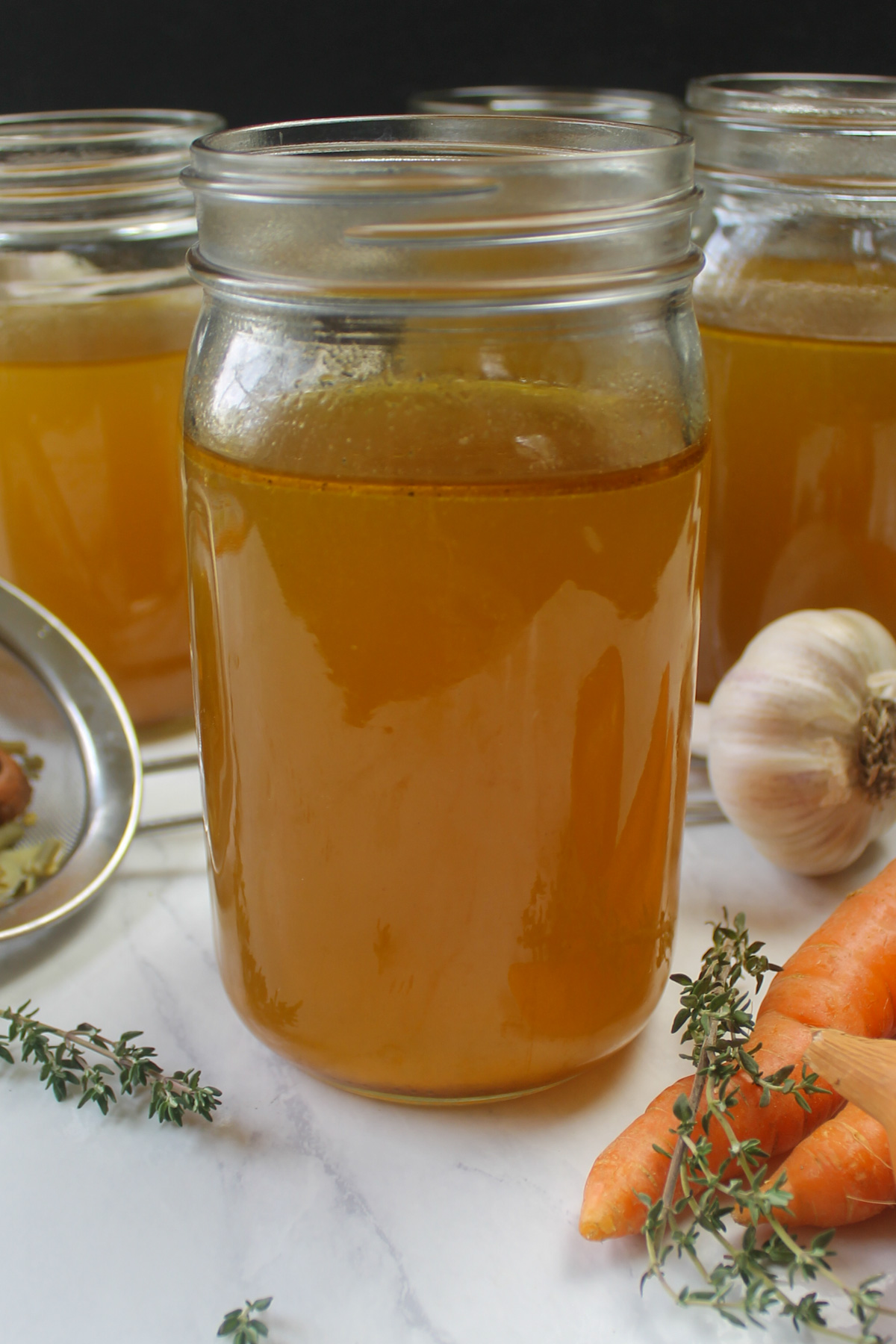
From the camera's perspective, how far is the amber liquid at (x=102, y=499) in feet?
3.16

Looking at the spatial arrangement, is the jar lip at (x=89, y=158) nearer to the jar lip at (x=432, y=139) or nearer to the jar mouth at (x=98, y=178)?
the jar mouth at (x=98, y=178)

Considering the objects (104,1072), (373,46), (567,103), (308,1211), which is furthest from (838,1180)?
(373,46)

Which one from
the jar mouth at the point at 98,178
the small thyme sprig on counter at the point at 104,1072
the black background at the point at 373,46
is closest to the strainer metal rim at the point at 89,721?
the small thyme sprig on counter at the point at 104,1072

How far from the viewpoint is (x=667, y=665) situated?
0.65m

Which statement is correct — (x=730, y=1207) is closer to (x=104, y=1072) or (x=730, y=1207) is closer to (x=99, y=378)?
(x=104, y=1072)

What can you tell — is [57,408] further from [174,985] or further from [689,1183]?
[689,1183]

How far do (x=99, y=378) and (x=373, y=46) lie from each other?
77 centimetres

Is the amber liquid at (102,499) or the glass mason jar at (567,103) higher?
the glass mason jar at (567,103)

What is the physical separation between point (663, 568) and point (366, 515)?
155 mm

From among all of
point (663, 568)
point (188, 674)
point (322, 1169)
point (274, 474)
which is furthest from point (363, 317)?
point (188, 674)

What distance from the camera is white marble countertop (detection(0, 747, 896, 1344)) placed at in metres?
0.59

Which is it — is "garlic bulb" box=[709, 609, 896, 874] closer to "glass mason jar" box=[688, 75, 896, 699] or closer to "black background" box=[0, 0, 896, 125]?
"glass mason jar" box=[688, 75, 896, 699]

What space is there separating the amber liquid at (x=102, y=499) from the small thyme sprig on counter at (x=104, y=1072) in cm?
38

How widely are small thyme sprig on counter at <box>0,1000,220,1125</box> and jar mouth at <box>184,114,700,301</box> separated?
418 mm
